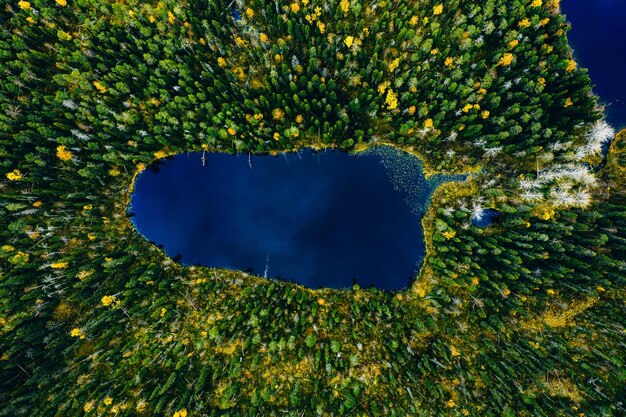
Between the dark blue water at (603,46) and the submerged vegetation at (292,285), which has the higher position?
the dark blue water at (603,46)

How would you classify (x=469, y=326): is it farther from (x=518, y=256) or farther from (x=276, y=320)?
(x=276, y=320)

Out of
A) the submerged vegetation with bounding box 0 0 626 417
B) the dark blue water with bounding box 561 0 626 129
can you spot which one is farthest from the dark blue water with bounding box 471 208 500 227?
Answer: the dark blue water with bounding box 561 0 626 129

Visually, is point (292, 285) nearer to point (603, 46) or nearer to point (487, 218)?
point (487, 218)

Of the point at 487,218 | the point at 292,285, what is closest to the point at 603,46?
the point at 487,218

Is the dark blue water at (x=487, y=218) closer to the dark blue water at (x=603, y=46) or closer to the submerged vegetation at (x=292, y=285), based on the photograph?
the submerged vegetation at (x=292, y=285)

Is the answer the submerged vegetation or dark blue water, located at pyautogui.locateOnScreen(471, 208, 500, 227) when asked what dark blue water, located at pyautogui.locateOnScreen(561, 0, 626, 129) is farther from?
dark blue water, located at pyautogui.locateOnScreen(471, 208, 500, 227)

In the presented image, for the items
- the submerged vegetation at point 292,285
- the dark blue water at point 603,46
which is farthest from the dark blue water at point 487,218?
the dark blue water at point 603,46
